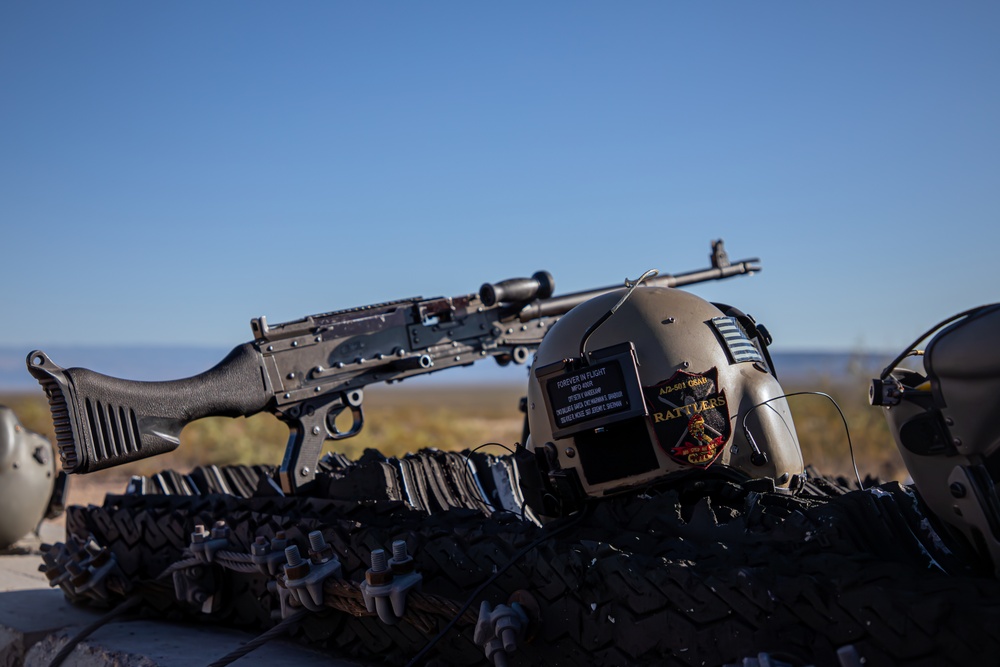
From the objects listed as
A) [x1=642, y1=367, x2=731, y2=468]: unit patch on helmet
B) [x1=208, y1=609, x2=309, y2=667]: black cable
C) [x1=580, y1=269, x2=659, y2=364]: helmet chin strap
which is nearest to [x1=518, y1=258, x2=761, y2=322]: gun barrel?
[x1=580, y1=269, x2=659, y2=364]: helmet chin strap

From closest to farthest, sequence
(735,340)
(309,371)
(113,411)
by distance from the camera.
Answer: (735,340) < (113,411) < (309,371)

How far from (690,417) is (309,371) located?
10.3ft

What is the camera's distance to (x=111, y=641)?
4246mm

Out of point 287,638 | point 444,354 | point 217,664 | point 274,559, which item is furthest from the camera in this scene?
point 444,354

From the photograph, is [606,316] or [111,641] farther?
[111,641]

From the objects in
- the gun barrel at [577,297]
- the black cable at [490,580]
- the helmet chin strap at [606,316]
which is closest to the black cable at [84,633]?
the black cable at [490,580]

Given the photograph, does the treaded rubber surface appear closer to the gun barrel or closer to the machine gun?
the machine gun

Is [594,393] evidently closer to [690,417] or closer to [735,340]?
[690,417]

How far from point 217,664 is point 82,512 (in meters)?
2.12

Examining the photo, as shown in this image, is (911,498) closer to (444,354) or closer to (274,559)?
(274,559)

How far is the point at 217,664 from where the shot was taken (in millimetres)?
3387

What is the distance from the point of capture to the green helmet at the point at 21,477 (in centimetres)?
710

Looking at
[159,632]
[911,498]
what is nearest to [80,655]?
[159,632]

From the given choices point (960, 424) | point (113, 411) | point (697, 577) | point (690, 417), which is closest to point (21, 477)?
point (113, 411)
